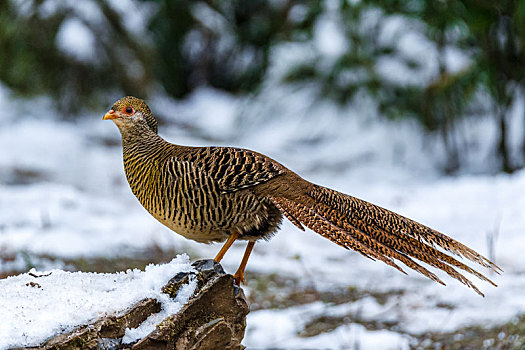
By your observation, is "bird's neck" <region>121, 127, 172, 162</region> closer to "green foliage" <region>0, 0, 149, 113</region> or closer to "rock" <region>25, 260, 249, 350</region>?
"rock" <region>25, 260, 249, 350</region>

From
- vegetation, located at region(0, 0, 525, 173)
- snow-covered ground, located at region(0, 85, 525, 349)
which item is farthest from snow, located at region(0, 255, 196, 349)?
vegetation, located at region(0, 0, 525, 173)

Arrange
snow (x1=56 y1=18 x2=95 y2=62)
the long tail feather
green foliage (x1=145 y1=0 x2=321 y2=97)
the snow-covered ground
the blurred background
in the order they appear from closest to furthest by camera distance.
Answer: the long tail feather → the snow-covered ground → the blurred background → snow (x1=56 y1=18 x2=95 y2=62) → green foliage (x1=145 y1=0 x2=321 y2=97)

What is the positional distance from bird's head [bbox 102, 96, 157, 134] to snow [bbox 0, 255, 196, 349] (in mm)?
760

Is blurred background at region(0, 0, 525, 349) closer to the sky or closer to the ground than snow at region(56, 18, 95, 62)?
closer to the ground

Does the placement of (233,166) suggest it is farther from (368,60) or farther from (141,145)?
(368,60)

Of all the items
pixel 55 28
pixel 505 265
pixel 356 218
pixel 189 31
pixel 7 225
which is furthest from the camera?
pixel 189 31

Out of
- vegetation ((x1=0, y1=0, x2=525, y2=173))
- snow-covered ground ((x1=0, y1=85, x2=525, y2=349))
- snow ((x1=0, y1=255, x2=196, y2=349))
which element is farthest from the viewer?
vegetation ((x1=0, y1=0, x2=525, y2=173))

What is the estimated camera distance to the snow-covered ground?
12.7ft

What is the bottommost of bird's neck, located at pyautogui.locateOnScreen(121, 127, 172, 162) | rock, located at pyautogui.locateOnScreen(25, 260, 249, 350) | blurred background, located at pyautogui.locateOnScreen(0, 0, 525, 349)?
rock, located at pyautogui.locateOnScreen(25, 260, 249, 350)

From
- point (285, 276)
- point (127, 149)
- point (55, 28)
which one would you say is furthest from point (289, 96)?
point (127, 149)

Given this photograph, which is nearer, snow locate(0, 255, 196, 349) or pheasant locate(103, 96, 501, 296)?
snow locate(0, 255, 196, 349)

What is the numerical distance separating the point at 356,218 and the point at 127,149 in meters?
1.09

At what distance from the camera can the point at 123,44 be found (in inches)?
339

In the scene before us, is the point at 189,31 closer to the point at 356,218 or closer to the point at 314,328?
the point at 314,328
